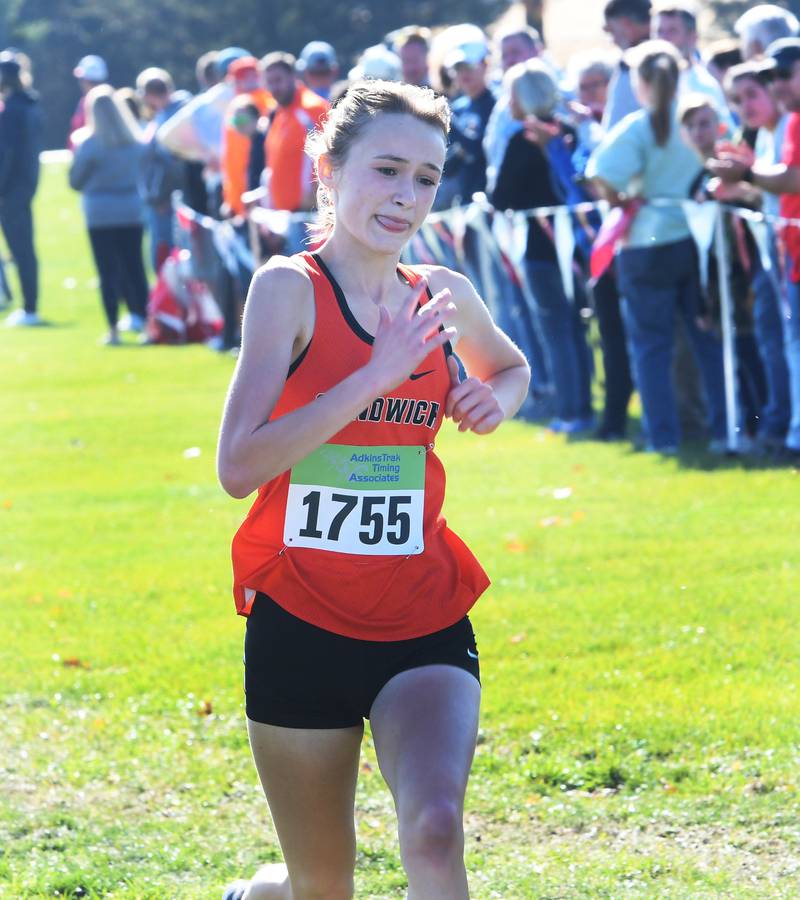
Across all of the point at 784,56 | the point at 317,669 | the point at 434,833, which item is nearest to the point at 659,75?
the point at 784,56

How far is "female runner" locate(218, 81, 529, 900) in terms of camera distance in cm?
327

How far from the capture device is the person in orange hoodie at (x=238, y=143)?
16.3 metres

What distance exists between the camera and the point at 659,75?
927cm

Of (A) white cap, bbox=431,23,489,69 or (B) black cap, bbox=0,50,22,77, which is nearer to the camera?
(A) white cap, bbox=431,23,489,69

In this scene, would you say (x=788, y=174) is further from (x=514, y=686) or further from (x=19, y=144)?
(x=19, y=144)

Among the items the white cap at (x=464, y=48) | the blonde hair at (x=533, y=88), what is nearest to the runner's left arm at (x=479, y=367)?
the blonde hair at (x=533, y=88)

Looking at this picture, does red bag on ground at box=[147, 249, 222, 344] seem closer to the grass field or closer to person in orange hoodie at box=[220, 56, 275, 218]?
person in orange hoodie at box=[220, 56, 275, 218]

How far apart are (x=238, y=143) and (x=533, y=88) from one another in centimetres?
611

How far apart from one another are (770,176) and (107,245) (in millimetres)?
11126

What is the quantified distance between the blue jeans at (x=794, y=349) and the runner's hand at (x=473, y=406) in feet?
19.0

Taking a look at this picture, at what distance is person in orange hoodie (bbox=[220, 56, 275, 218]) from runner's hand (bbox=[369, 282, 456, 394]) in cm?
1290

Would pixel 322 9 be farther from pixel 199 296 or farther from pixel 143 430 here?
pixel 143 430

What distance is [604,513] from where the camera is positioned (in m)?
8.53

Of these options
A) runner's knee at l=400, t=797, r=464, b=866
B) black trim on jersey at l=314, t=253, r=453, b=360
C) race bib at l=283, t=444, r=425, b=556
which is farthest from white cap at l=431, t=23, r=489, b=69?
runner's knee at l=400, t=797, r=464, b=866
